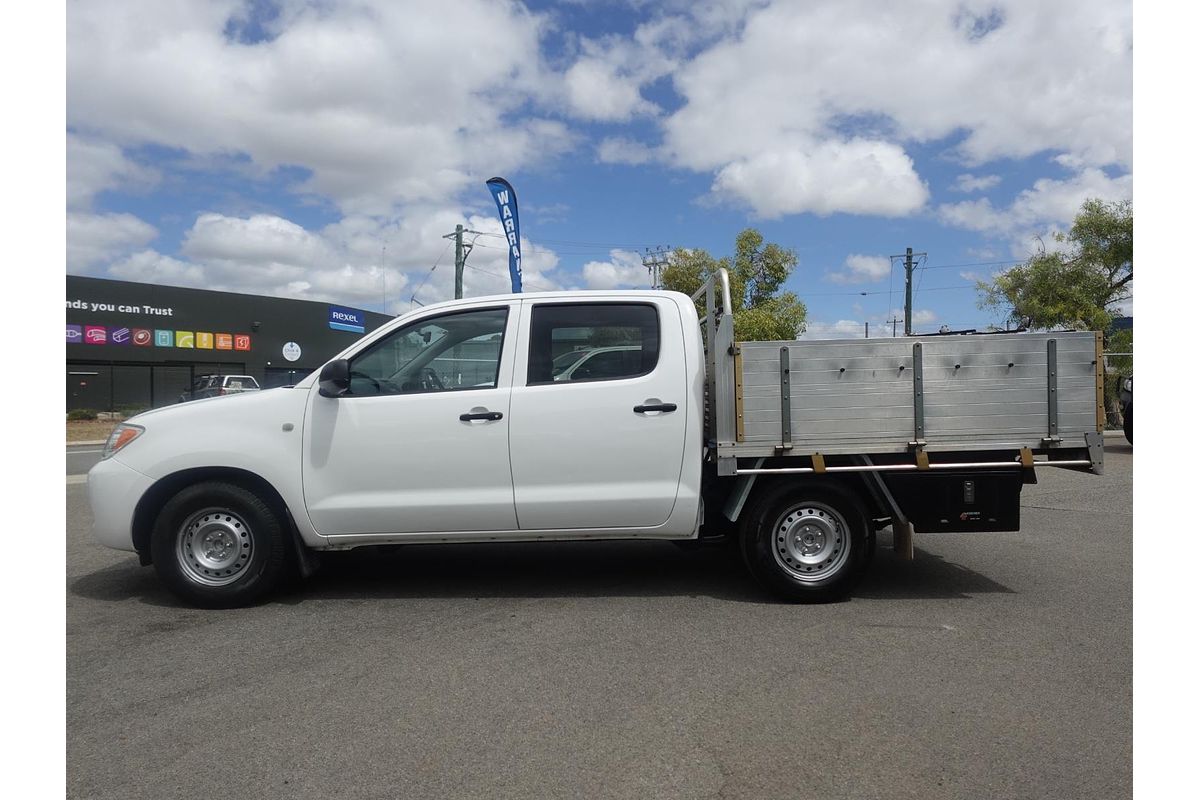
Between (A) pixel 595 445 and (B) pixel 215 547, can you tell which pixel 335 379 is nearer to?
(B) pixel 215 547

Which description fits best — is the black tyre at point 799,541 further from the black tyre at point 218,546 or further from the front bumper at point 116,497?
the front bumper at point 116,497

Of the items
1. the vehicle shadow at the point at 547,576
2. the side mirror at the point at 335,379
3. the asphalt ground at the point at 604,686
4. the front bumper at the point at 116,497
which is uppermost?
the side mirror at the point at 335,379

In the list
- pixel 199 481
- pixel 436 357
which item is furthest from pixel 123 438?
pixel 436 357

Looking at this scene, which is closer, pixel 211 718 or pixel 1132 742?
pixel 1132 742

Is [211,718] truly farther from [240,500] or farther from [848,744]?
[848,744]

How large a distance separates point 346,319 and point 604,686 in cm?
3978

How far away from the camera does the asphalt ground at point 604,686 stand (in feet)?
10.3

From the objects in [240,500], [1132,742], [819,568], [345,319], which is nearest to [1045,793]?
[1132,742]

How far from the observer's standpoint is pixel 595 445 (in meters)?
5.17

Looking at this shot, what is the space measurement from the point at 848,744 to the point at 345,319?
40.6 metres

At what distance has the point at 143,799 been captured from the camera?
301 centimetres

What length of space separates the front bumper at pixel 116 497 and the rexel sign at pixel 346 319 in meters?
36.2

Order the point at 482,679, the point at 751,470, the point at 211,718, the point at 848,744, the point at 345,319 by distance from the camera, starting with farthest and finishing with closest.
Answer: the point at 345,319 < the point at 751,470 < the point at 482,679 < the point at 211,718 < the point at 848,744

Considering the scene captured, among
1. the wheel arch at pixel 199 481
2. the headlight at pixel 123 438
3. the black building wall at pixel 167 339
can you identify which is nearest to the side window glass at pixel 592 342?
the wheel arch at pixel 199 481
